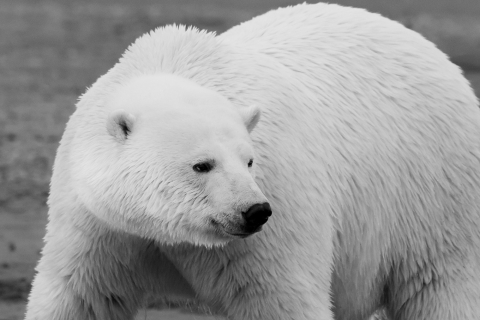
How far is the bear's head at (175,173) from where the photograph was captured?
3.77 metres

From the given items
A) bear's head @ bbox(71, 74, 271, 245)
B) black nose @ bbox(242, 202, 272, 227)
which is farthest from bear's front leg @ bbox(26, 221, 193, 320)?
black nose @ bbox(242, 202, 272, 227)

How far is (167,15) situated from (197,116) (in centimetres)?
1702

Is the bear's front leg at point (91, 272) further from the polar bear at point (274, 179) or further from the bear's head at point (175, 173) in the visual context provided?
the bear's head at point (175, 173)

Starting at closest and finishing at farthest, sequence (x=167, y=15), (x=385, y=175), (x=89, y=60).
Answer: (x=385, y=175) → (x=89, y=60) → (x=167, y=15)

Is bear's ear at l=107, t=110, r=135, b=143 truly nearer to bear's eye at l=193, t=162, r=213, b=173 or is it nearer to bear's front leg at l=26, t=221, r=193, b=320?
bear's eye at l=193, t=162, r=213, b=173

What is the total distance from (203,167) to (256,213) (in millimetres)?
307

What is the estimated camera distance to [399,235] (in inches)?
189

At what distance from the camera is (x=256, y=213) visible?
12.0 feet

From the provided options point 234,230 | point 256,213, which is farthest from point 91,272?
point 256,213

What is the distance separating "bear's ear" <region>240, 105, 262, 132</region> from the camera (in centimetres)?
399

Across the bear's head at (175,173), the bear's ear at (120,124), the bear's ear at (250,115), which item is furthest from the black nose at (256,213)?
the bear's ear at (120,124)

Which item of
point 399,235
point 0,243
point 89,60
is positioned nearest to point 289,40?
point 399,235

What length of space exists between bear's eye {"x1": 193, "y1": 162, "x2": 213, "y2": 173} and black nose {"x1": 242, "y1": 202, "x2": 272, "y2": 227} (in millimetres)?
256

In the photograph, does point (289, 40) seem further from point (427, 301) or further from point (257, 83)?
point (427, 301)
